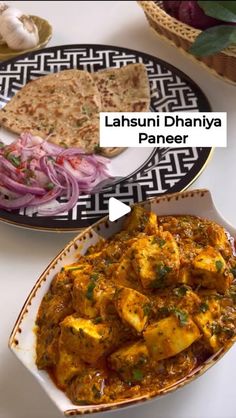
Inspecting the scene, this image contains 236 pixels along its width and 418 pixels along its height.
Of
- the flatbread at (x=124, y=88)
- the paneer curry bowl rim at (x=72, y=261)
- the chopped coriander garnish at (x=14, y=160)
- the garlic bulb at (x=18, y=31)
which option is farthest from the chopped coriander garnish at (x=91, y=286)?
the garlic bulb at (x=18, y=31)

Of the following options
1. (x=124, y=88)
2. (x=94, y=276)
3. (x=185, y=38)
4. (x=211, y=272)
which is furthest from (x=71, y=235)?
(x=185, y=38)

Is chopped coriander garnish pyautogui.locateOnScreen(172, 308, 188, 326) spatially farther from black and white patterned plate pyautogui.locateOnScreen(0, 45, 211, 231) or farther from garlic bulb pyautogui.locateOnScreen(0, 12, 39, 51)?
garlic bulb pyautogui.locateOnScreen(0, 12, 39, 51)

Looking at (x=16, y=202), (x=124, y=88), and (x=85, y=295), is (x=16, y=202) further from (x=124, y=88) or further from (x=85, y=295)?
(x=124, y=88)

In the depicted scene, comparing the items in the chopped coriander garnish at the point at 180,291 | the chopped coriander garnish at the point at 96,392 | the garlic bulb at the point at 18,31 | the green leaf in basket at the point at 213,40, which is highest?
the garlic bulb at the point at 18,31

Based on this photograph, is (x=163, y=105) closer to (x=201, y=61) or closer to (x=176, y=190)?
(x=201, y=61)

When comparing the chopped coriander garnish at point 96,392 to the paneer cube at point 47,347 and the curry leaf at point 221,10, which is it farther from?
the curry leaf at point 221,10

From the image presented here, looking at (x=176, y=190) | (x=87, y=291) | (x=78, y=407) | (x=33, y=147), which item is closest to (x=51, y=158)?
(x=33, y=147)
